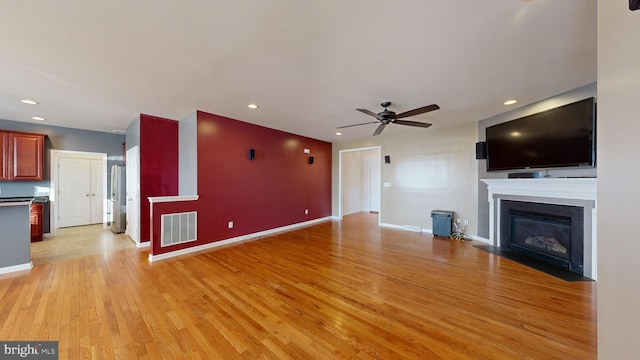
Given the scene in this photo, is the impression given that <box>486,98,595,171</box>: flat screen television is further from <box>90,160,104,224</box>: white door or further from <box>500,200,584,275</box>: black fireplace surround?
<box>90,160,104,224</box>: white door

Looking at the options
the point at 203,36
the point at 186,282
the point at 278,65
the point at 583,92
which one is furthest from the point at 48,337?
the point at 583,92

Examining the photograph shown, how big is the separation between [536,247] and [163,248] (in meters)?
6.09

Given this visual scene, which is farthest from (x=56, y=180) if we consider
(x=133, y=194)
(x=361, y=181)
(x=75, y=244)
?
(x=361, y=181)

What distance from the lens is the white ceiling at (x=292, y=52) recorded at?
1630mm

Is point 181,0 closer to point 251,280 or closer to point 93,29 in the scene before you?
point 93,29

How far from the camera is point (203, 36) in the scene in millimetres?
1910

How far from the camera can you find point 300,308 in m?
2.22

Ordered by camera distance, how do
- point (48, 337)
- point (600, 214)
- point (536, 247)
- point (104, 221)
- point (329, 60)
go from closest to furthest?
point (600, 214), point (48, 337), point (329, 60), point (536, 247), point (104, 221)

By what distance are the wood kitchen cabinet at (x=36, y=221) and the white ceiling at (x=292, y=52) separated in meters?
2.28

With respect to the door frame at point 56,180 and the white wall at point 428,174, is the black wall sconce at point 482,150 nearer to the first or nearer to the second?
the white wall at point 428,174

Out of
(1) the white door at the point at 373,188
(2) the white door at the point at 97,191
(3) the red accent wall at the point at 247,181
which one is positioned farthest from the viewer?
(1) the white door at the point at 373,188

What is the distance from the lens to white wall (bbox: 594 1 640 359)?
97 cm

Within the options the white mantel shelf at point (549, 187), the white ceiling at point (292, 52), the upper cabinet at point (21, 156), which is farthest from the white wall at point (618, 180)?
the upper cabinet at point (21, 156)

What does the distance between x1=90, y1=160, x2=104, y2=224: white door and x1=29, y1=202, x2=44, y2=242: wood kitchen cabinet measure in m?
1.69
